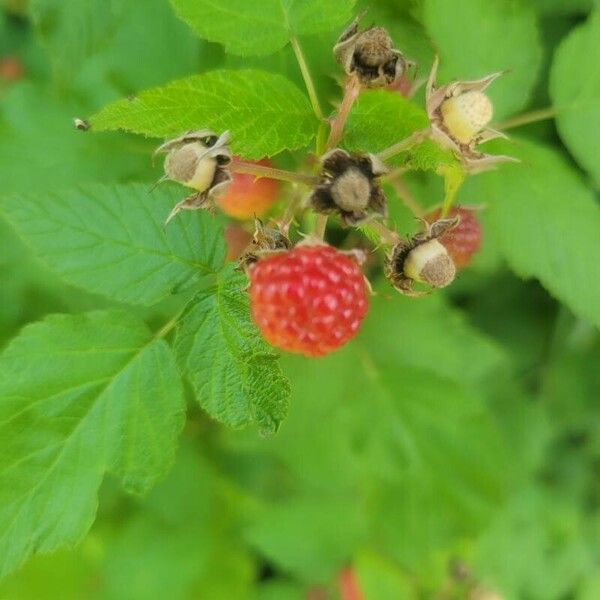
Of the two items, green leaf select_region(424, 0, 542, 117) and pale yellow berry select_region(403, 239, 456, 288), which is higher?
green leaf select_region(424, 0, 542, 117)

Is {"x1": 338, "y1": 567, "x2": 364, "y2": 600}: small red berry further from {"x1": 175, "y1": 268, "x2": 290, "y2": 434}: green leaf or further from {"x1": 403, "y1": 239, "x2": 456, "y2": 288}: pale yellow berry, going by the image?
{"x1": 403, "y1": 239, "x2": 456, "y2": 288}: pale yellow berry

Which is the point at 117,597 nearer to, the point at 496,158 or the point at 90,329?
the point at 90,329

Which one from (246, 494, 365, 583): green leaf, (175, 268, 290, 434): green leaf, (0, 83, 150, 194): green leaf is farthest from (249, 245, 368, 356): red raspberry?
(246, 494, 365, 583): green leaf

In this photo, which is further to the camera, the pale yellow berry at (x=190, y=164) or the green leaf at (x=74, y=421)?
the green leaf at (x=74, y=421)

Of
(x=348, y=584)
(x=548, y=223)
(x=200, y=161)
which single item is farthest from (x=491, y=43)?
(x=348, y=584)

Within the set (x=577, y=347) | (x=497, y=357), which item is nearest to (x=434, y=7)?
(x=497, y=357)

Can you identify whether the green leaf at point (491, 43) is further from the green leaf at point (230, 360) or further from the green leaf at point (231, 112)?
the green leaf at point (230, 360)

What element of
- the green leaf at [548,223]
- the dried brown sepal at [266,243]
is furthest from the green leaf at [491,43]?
the dried brown sepal at [266,243]
